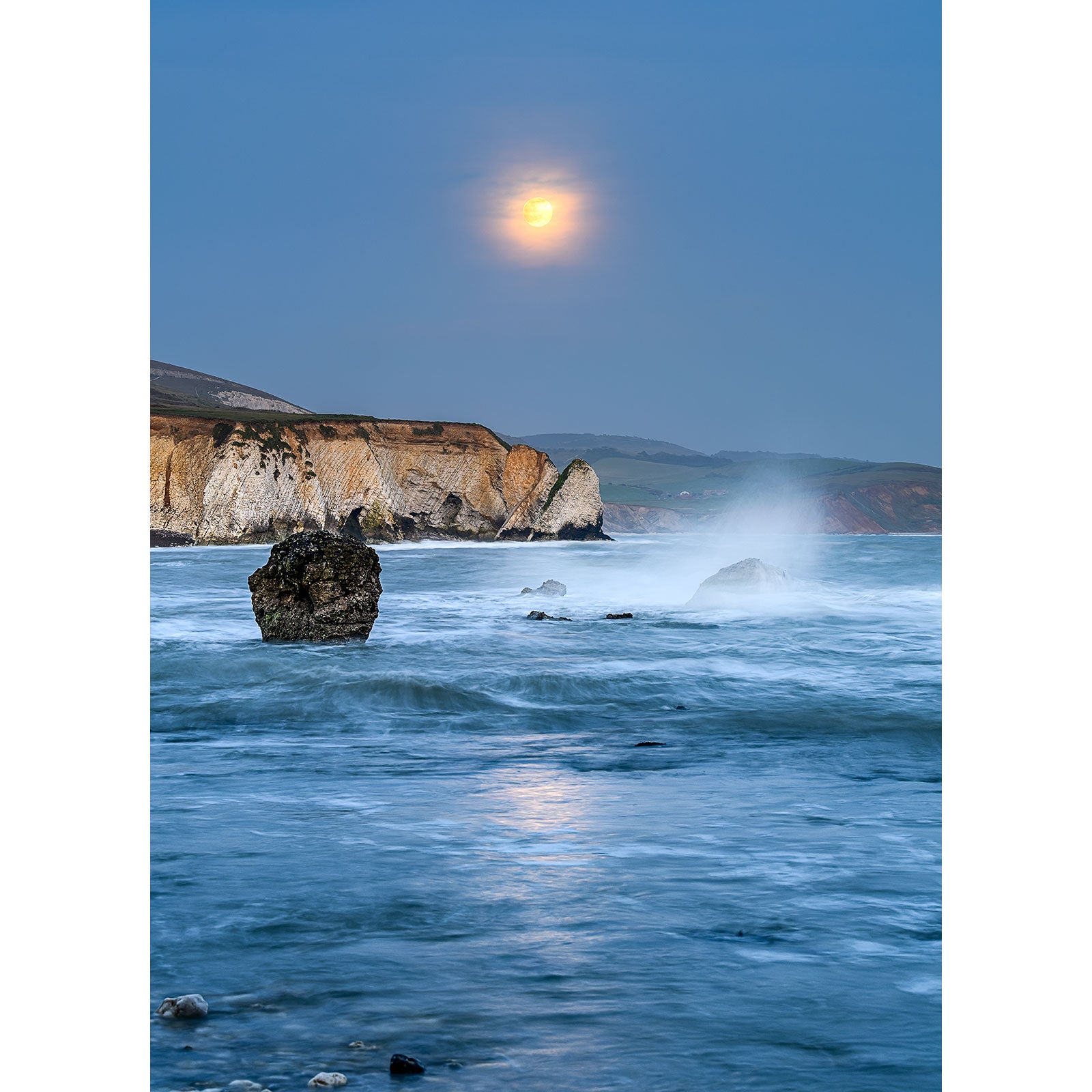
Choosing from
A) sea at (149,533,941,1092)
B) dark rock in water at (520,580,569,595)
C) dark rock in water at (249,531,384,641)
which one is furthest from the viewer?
dark rock in water at (520,580,569,595)

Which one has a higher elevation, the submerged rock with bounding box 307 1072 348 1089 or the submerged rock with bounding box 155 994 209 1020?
the submerged rock with bounding box 307 1072 348 1089

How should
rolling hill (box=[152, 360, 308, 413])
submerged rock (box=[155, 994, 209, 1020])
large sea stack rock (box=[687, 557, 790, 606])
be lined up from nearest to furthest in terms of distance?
1. submerged rock (box=[155, 994, 209, 1020])
2. large sea stack rock (box=[687, 557, 790, 606])
3. rolling hill (box=[152, 360, 308, 413])

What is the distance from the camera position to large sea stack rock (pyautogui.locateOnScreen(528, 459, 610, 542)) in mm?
79625

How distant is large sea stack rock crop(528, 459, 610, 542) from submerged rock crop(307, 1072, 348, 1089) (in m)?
76.8

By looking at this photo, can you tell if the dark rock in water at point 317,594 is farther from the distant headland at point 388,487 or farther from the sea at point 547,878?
the distant headland at point 388,487

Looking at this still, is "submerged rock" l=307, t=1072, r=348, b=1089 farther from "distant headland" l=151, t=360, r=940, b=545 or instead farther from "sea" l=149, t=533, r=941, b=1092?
"distant headland" l=151, t=360, r=940, b=545

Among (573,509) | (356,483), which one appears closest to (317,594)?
(356,483)

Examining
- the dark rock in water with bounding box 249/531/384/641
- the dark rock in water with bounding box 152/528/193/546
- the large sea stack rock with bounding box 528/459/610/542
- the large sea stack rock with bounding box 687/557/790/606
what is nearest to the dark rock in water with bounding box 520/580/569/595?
the large sea stack rock with bounding box 687/557/790/606

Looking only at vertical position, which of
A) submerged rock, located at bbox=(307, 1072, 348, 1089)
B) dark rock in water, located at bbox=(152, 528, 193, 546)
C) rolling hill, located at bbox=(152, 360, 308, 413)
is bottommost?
submerged rock, located at bbox=(307, 1072, 348, 1089)

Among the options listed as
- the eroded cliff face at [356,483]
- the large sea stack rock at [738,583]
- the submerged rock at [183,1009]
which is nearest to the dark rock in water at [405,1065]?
the submerged rock at [183,1009]
